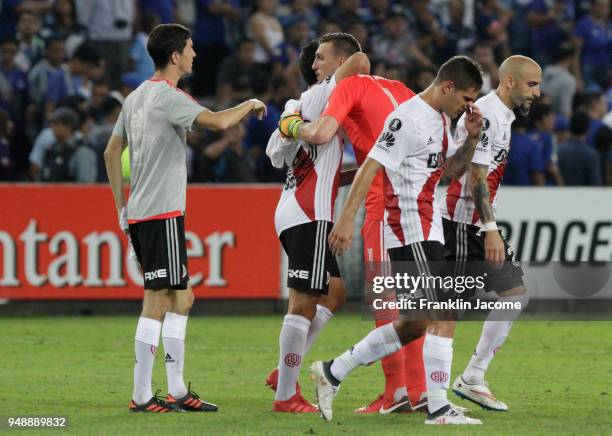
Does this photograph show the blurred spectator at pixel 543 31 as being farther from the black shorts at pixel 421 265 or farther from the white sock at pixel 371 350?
the white sock at pixel 371 350

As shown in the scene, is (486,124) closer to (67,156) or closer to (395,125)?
(395,125)

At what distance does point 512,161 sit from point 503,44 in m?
4.41

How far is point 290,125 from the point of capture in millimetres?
8016

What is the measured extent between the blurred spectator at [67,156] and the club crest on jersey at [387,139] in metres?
8.12

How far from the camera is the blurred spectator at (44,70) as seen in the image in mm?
17266

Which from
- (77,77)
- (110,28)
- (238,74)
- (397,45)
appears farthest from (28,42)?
(397,45)

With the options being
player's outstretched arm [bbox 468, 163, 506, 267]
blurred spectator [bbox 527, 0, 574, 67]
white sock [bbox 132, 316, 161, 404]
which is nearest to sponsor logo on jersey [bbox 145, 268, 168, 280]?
white sock [bbox 132, 316, 161, 404]

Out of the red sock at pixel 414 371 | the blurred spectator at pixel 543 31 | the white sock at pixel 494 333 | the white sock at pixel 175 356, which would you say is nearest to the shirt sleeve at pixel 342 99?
the red sock at pixel 414 371

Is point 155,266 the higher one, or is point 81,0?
point 81,0

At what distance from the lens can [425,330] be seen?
7676mm

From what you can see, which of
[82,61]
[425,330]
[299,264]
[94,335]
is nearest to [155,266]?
[299,264]

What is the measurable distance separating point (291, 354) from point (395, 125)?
160 centimetres

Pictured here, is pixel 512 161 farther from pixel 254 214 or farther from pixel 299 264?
pixel 299 264

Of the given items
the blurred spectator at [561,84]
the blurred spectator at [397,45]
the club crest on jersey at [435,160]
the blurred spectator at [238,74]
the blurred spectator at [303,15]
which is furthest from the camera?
the blurred spectator at [303,15]
